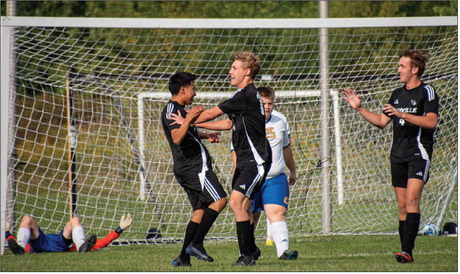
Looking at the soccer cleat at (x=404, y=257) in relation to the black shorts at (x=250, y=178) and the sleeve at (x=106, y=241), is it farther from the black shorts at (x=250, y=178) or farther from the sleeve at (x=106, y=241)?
the sleeve at (x=106, y=241)

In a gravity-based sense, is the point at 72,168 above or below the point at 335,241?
above

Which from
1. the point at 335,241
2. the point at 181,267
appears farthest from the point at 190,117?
the point at 335,241

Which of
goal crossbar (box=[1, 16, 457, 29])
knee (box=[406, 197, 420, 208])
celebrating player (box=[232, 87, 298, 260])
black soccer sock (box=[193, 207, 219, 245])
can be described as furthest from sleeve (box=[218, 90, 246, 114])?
goal crossbar (box=[1, 16, 457, 29])

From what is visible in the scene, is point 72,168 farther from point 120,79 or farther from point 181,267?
point 181,267

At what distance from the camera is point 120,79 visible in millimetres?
9820

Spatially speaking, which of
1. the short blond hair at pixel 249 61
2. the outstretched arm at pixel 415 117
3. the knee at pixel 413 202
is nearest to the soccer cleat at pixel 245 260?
the knee at pixel 413 202

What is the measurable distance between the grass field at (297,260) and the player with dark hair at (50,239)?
20cm

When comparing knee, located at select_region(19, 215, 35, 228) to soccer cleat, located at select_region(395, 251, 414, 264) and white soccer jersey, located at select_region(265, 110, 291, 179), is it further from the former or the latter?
soccer cleat, located at select_region(395, 251, 414, 264)

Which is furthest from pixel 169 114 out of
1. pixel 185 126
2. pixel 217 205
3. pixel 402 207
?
pixel 402 207

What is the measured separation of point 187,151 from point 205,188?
375mm

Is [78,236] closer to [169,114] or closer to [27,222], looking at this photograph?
[27,222]

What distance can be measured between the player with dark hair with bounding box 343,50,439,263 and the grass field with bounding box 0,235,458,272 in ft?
1.33

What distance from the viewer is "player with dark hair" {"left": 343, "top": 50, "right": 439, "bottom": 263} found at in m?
6.01

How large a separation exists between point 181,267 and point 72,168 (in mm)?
3463
